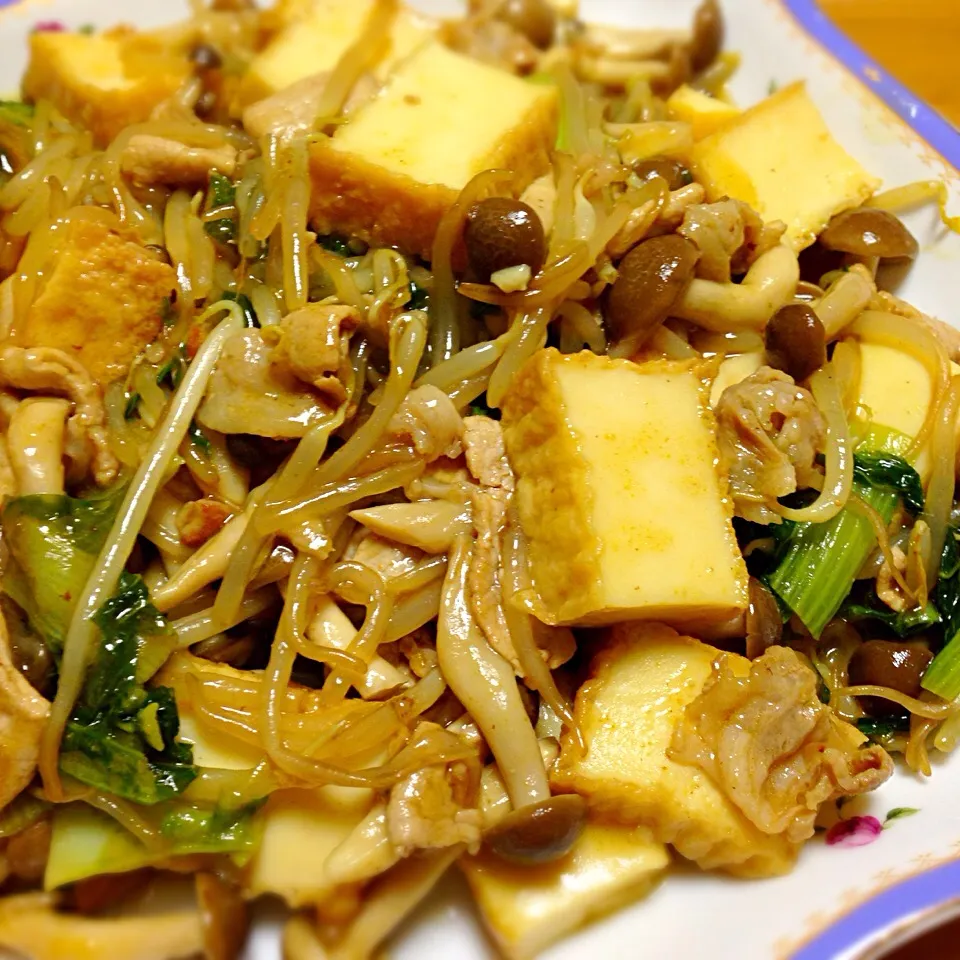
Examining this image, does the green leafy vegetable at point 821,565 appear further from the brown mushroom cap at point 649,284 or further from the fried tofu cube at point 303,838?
the fried tofu cube at point 303,838

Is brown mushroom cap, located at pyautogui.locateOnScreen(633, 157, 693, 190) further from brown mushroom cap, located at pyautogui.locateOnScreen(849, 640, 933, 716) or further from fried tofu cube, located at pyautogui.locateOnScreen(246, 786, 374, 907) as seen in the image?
fried tofu cube, located at pyautogui.locateOnScreen(246, 786, 374, 907)

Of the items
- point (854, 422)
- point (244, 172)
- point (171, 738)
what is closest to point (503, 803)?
point (171, 738)

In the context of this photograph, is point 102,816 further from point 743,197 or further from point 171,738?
point 743,197

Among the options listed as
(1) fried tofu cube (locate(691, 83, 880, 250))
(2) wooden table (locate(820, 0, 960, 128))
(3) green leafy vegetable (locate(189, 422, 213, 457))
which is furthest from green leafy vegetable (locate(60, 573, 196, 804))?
(2) wooden table (locate(820, 0, 960, 128))

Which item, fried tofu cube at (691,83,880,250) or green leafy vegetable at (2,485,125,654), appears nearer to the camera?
green leafy vegetable at (2,485,125,654)

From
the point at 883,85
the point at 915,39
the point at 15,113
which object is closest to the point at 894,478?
the point at 883,85

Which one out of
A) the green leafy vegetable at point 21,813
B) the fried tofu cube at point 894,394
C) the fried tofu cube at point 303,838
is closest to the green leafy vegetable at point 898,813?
the fried tofu cube at point 894,394
